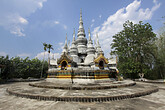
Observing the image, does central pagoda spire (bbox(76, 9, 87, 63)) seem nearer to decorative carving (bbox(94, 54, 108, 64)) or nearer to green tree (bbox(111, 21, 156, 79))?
decorative carving (bbox(94, 54, 108, 64))

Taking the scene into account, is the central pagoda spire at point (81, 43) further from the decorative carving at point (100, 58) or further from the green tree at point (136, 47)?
the green tree at point (136, 47)

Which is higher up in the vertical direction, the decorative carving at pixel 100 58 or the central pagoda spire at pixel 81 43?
the central pagoda spire at pixel 81 43

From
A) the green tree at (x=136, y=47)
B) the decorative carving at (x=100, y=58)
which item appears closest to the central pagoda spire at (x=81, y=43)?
the decorative carving at (x=100, y=58)

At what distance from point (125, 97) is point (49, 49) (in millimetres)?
33875

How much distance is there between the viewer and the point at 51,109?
455cm

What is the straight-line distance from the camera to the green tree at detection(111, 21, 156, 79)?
19.8 metres

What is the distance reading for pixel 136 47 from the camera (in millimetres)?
20391

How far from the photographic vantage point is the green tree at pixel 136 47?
65.0 ft

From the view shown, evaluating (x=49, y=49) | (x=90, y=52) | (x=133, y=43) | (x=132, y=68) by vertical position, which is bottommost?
(x=132, y=68)

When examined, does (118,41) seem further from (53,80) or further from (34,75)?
(34,75)

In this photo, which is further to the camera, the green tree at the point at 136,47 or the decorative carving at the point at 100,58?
the green tree at the point at 136,47

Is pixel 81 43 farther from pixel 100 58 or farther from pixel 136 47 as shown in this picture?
pixel 136 47

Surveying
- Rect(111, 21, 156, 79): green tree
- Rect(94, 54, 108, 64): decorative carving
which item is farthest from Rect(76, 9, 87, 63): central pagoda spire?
Rect(111, 21, 156, 79): green tree

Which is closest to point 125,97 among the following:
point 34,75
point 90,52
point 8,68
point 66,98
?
point 66,98
